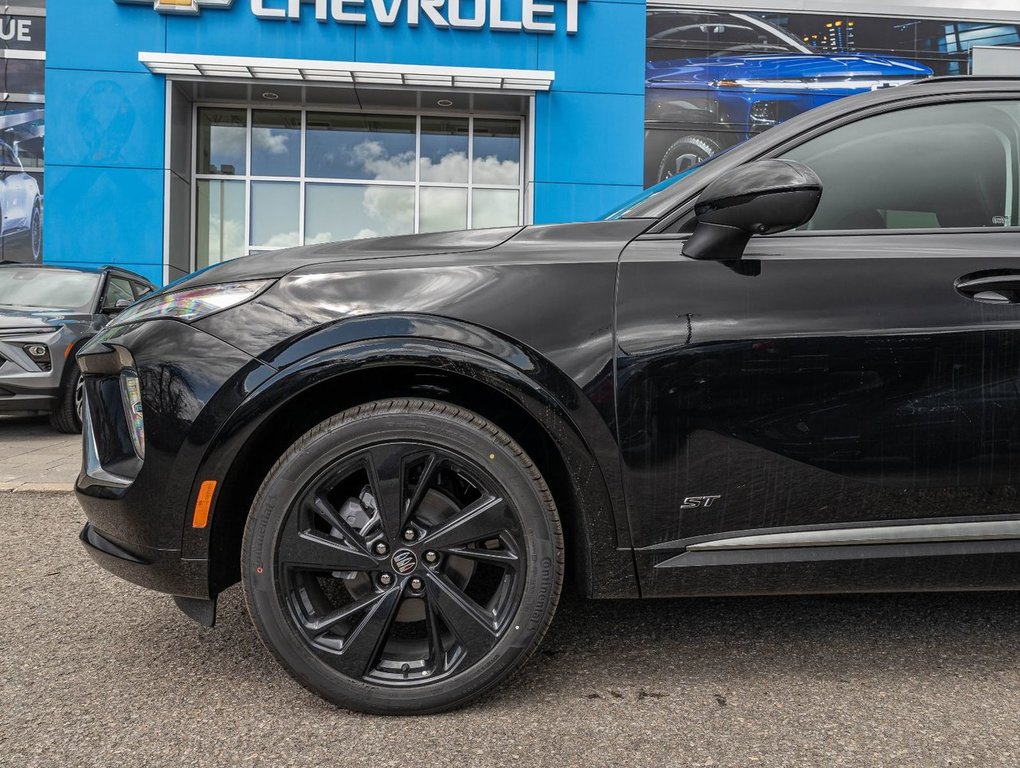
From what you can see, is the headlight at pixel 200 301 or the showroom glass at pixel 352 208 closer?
the headlight at pixel 200 301

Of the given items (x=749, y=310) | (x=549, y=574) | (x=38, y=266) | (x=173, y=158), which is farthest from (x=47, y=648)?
(x=173, y=158)

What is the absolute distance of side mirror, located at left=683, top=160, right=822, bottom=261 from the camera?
1.65 metres

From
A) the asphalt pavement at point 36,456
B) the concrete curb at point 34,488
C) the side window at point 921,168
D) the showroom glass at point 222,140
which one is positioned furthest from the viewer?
the showroom glass at point 222,140

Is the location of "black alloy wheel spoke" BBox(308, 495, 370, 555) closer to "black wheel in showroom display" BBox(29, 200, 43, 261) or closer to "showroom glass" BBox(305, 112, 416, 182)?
"showroom glass" BBox(305, 112, 416, 182)

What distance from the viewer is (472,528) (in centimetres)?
171

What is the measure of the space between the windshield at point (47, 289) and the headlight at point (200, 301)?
17.9 ft

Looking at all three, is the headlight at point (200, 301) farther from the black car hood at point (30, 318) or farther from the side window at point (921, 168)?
the black car hood at point (30, 318)

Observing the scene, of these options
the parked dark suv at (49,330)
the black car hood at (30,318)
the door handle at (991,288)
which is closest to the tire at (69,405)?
the parked dark suv at (49,330)

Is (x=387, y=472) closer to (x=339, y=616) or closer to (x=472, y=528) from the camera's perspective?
(x=472, y=528)

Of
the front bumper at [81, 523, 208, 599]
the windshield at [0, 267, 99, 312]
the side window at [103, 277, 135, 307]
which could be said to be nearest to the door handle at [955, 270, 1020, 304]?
the front bumper at [81, 523, 208, 599]

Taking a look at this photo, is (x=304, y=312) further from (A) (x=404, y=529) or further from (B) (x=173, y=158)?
(B) (x=173, y=158)

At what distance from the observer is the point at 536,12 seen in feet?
36.2

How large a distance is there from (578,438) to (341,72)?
1050 cm

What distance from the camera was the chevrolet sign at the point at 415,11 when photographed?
10.7m
